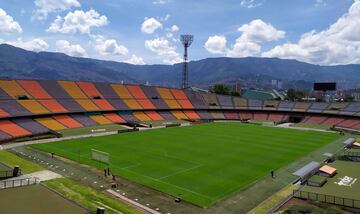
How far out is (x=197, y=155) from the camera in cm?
4600

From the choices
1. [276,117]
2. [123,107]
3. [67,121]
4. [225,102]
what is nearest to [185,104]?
[225,102]

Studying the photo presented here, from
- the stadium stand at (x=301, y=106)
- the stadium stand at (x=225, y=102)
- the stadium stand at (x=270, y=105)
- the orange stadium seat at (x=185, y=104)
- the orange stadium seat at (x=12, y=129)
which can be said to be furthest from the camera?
the stadium stand at (x=225, y=102)

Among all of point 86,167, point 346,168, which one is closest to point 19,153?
point 86,167

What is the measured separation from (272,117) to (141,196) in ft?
252

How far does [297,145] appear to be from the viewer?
186ft

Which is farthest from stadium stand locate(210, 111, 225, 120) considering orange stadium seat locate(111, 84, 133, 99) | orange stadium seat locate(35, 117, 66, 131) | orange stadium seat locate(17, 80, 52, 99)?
orange stadium seat locate(17, 80, 52, 99)

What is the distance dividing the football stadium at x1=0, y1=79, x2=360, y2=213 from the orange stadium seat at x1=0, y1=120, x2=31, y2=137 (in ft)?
0.56

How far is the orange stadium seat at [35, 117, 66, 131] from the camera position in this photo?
211ft

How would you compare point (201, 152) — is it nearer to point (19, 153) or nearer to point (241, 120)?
point (19, 153)

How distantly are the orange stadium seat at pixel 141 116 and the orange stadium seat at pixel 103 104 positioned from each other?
709 centimetres

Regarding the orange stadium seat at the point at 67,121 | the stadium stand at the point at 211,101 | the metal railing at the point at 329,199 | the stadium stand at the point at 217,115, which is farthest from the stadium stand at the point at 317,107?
the metal railing at the point at 329,199

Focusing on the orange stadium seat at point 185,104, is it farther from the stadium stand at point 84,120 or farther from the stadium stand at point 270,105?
the stadium stand at point 84,120

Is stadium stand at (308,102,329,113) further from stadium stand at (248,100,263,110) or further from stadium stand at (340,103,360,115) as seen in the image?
stadium stand at (248,100,263,110)

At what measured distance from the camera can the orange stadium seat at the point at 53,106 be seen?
234 ft
